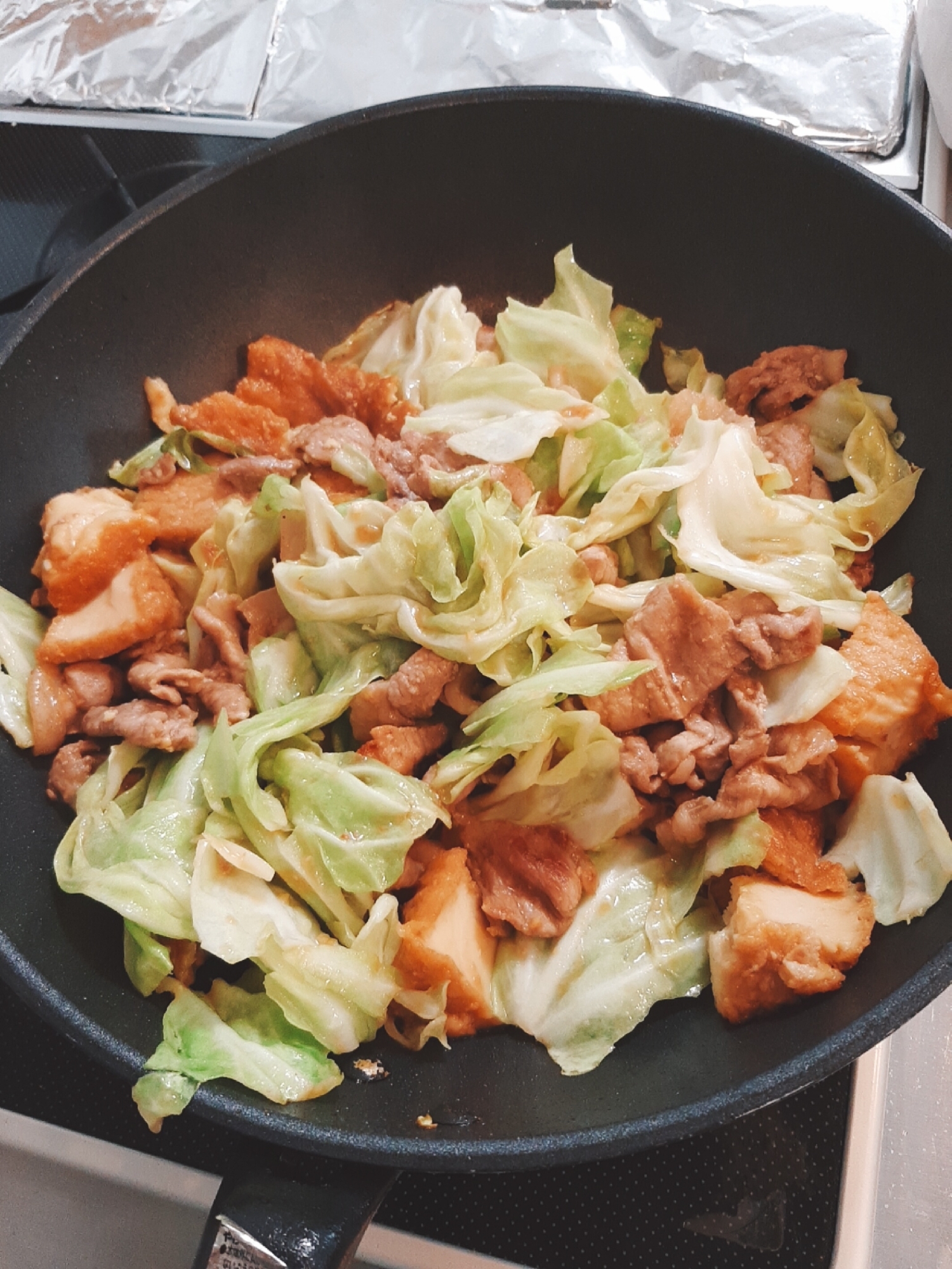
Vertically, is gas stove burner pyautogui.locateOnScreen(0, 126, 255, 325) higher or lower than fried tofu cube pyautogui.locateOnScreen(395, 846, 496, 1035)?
higher

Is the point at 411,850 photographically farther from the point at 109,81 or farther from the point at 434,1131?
the point at 109,81

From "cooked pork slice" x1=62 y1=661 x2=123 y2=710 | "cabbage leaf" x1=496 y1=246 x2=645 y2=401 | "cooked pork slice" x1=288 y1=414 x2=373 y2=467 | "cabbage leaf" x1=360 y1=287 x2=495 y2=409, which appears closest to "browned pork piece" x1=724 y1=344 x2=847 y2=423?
"cabbage leaf" x1=496 y1=246 x2=645 y2=401

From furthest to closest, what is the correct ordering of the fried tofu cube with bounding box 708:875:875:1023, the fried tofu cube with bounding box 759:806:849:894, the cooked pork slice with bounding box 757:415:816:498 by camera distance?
the cooked pork slice with bounding box 757:415:816:498
the fried tofu cube with bounding box 759:806:849:894
the fried tofu cube with bounding box 708:875:875:1023

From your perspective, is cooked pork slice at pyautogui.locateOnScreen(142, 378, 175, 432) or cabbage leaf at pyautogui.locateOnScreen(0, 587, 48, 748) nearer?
cabbage leaf at pyautogui.locateOnScreen(0, 587, 48, 748)

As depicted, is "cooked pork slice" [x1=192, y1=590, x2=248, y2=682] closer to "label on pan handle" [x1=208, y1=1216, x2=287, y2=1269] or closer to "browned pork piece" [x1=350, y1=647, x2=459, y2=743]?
"browned pork piece" [x1=350, y1=647, x2=459, y2=743]

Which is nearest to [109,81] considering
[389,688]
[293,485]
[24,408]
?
[24,408]

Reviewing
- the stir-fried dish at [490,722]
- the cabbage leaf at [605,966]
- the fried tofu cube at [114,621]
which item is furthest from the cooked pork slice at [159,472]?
the cabbage leaf at [605,966]

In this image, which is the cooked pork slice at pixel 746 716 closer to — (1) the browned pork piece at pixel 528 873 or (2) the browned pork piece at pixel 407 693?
(1) the browned pork piece at pixel 528 873
